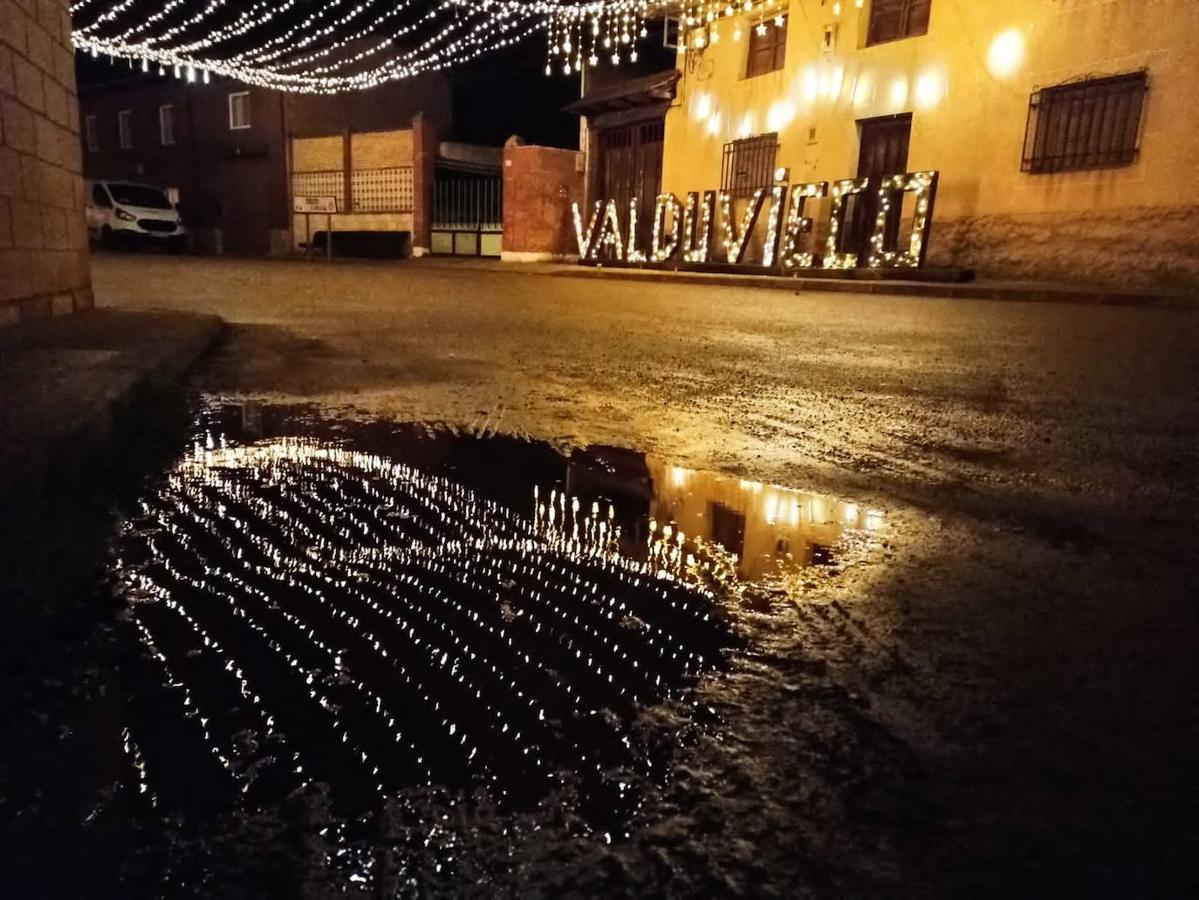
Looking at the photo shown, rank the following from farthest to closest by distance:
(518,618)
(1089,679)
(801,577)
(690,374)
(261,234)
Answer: (261,234), (690,374), (801,577), (518,618), (1089,679)

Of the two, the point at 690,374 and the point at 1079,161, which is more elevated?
the point at 1079,161

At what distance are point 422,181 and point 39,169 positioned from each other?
69.7 feet

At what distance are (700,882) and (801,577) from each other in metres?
1.11

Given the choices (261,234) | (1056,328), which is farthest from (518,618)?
(261,234)

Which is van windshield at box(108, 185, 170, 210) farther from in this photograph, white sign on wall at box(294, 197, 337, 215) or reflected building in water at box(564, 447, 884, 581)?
reflected building in water at box(564, 447, 884, 581)

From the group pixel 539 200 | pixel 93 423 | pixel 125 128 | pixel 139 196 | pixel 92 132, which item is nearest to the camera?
pixel 93 423

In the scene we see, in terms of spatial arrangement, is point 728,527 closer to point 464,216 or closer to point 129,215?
point 464,216

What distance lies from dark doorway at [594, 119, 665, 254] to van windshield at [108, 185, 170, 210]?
12943 mm

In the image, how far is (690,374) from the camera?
5.01 meters

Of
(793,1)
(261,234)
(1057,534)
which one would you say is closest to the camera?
(1057,534)

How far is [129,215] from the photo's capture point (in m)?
24.5

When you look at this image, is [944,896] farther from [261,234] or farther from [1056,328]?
[261,234]

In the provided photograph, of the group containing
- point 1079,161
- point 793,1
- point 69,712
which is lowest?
point 69,712

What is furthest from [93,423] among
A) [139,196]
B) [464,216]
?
[139,196]
